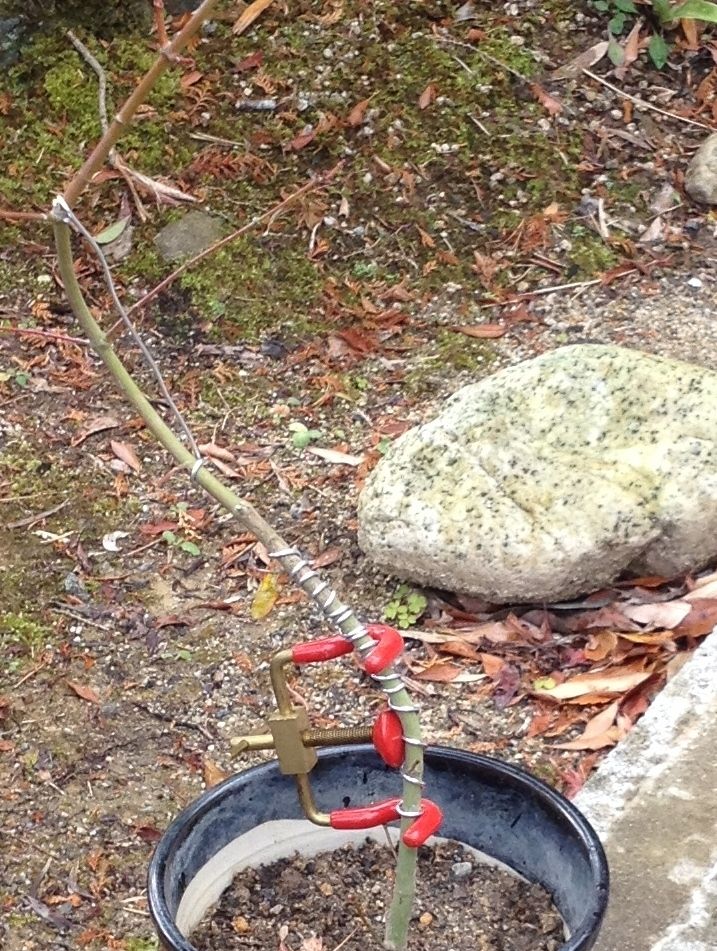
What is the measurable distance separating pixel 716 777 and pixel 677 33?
12.4ft

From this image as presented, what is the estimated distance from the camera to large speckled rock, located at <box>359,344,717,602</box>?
316cm

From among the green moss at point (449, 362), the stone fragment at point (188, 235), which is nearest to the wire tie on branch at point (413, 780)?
the green moss at point (449, 362)

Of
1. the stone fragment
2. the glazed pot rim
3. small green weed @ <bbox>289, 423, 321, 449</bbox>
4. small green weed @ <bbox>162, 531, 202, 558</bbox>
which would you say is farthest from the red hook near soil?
the stone fragment

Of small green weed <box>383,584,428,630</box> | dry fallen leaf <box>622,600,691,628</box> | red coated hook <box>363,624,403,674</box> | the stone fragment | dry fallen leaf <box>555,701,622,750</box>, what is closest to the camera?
red coated hook <box>363,624,403,674</box>

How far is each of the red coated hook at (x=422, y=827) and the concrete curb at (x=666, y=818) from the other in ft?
2.36

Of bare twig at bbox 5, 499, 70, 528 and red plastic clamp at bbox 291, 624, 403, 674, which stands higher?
red plastic clamp at bbox 291, 624, 403, 674

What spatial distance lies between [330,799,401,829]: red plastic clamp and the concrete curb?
720 mm

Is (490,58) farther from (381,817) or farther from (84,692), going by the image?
(381,817)

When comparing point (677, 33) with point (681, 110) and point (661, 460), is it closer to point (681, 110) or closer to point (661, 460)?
point (681, 110)

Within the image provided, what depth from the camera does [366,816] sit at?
1.72 meters

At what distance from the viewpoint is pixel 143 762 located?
309 cm

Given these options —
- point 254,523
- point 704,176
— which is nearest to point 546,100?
point 704,176

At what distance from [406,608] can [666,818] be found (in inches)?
44.3

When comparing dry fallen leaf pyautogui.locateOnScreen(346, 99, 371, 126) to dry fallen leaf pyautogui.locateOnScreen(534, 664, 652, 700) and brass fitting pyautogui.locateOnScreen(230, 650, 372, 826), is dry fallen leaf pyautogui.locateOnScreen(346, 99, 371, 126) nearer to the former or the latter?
dry fallen leaf pyautogui.locateOnScreen(534, 664, 652, 700)
